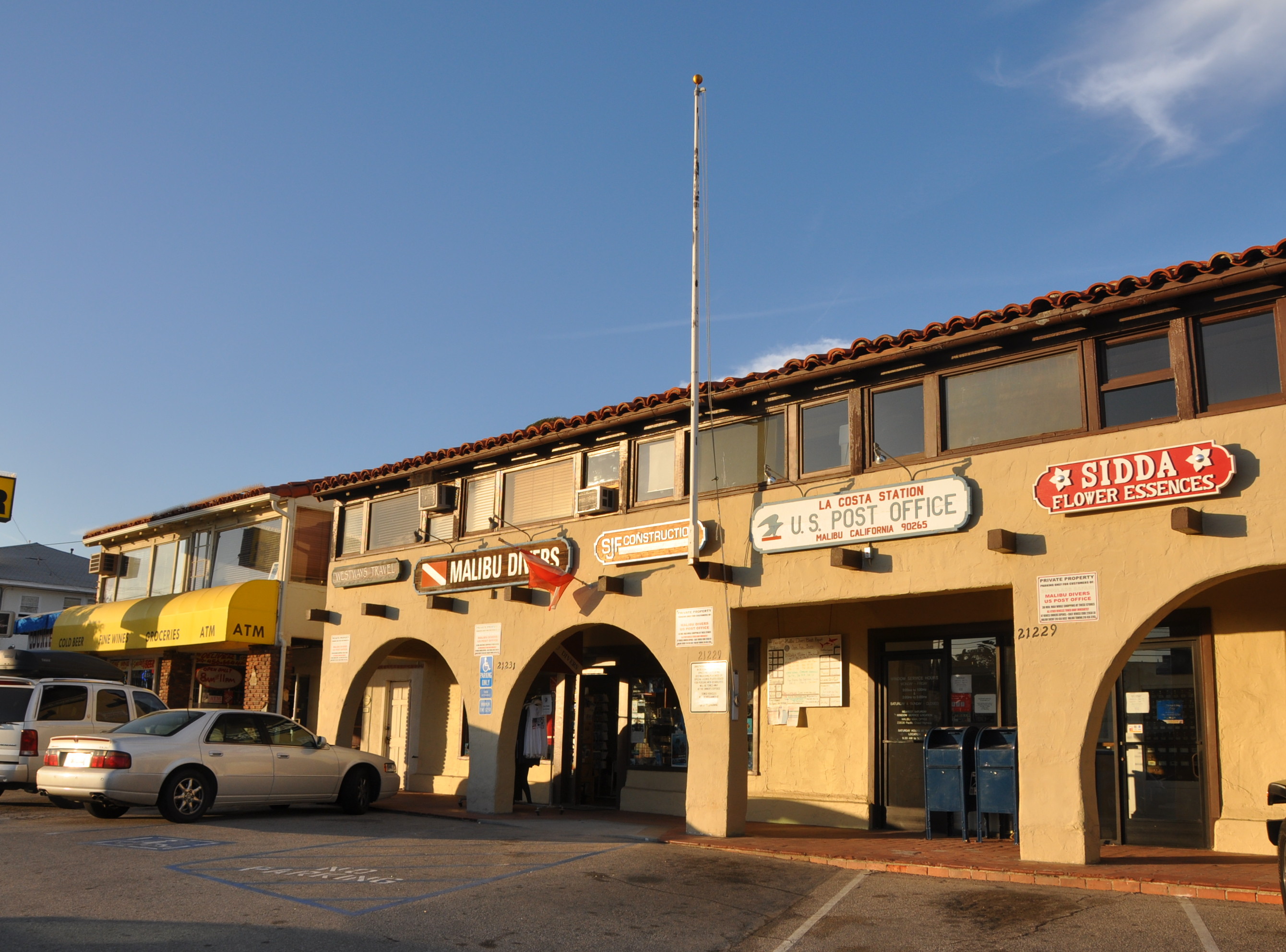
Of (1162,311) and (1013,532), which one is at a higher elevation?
A: (1162,311)

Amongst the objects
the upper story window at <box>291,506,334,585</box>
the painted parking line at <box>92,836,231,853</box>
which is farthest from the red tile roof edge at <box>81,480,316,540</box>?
the painted parking line at <box>92,836,231,853</box>

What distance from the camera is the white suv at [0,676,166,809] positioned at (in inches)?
572

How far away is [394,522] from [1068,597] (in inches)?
446

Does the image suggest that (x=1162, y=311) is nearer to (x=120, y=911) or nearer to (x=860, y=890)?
(x=860, y=890)

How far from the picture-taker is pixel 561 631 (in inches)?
583

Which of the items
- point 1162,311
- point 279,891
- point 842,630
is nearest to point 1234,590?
point 1162,311

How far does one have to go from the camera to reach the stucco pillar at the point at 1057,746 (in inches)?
397

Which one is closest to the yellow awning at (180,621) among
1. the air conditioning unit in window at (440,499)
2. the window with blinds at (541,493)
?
the air conditioning unit in window at (440,499)

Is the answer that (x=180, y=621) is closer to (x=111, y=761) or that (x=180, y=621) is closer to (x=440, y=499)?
(x=440, y=499)

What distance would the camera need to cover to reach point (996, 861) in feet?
34.0

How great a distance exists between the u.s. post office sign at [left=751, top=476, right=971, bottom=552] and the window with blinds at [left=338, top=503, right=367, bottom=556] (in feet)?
28.4

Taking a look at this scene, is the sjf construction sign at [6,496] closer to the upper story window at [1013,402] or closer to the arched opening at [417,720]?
the arched opening at [417,720]

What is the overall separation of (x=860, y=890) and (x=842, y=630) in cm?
526

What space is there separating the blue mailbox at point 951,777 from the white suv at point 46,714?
33.6ft
